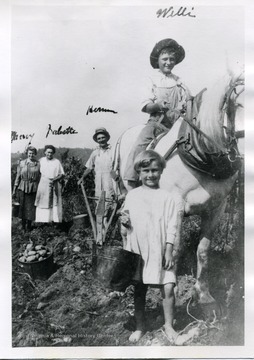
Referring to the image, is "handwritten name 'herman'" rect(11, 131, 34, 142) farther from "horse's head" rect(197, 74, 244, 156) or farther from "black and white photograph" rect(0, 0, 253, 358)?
"horse's head" rect(197, 74, 244, 156)

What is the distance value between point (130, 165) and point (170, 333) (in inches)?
16.6

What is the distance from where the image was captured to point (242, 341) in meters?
1.14

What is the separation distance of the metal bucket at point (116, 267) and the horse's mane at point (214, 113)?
33 centimetres

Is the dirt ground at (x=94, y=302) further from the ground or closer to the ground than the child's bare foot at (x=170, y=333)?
further from the ground

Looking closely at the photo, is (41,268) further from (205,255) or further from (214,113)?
(214,113)

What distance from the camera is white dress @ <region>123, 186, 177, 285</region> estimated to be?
1115mm

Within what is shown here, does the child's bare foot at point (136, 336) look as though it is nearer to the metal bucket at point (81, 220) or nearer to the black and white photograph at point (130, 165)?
the black and white photograph at point (130, 165)

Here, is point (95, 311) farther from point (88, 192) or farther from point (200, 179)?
point (200, 179)

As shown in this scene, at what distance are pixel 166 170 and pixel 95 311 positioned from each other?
388 mm

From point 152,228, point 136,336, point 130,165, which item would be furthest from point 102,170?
point 136,336

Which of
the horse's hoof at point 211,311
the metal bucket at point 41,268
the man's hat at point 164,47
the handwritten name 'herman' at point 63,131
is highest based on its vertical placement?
the man's hat at point 164,47

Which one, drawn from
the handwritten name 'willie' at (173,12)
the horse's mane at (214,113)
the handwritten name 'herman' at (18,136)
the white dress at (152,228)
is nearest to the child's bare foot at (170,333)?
the white dress at (152,228)

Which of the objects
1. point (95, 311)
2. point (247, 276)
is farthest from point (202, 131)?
point (95, 311)

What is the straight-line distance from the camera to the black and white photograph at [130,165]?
3.68ft
